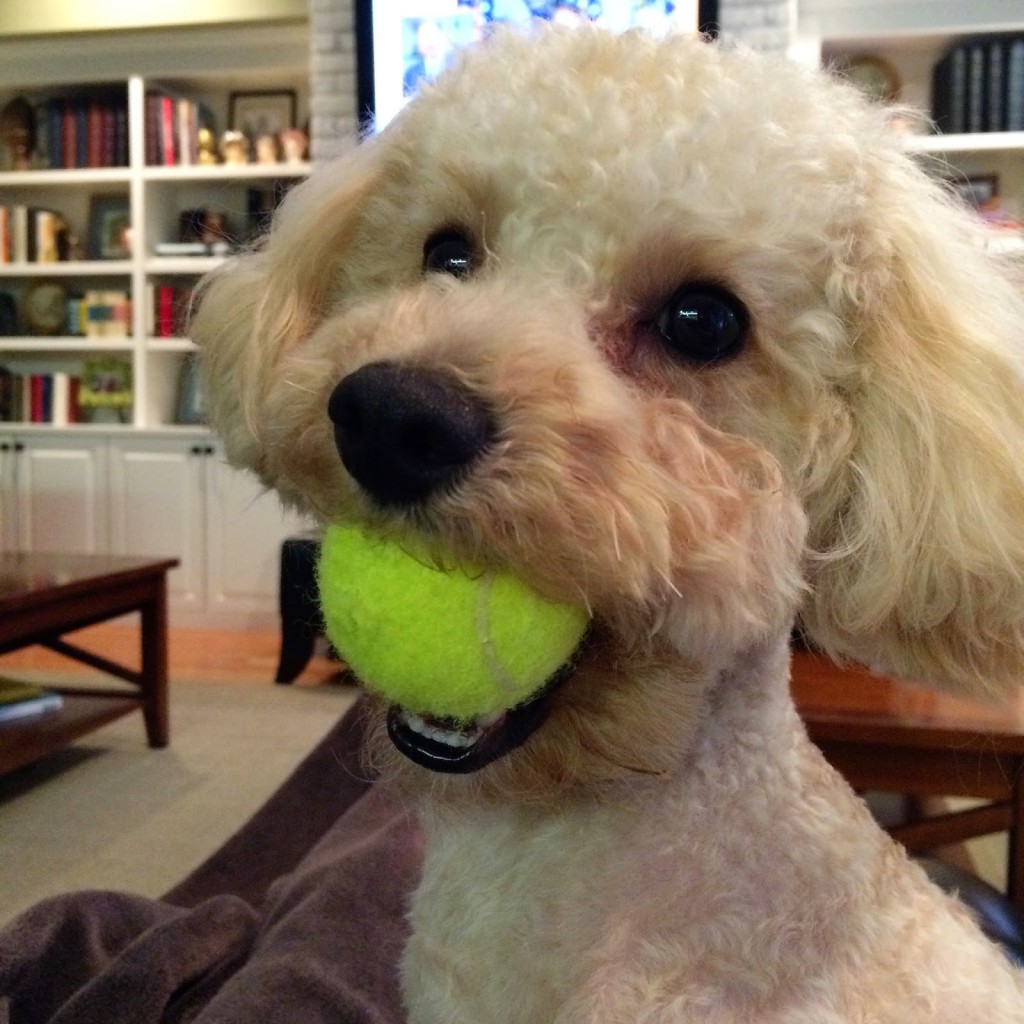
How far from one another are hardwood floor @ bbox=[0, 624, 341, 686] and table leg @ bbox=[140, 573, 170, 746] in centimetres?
56

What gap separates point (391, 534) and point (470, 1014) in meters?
0.33

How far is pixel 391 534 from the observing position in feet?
1.66

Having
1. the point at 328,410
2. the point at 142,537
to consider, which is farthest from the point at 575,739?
the point at 142,537

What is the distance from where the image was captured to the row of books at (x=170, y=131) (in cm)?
387

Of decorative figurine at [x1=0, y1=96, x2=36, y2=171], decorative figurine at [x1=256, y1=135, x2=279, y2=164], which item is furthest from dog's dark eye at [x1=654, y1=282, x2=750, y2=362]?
decorative figurine at [x1=0, y1=96, x2=36, y2=171]

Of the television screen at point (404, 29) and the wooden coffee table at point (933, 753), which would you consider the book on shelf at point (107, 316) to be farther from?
the wooden coffee table at point (933, 753)

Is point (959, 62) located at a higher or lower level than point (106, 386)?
higher

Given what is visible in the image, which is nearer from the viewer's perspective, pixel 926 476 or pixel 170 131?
pixel 926 476

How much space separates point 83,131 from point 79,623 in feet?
8.82

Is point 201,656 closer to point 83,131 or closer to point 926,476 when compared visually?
point 83,131

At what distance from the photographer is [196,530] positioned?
12.7 feet

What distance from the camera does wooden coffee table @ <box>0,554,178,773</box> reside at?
6.53 feet

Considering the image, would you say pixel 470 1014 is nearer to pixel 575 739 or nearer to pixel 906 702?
pixel 575 739

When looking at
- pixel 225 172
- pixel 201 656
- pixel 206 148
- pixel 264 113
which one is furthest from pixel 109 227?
pixel 201 656
